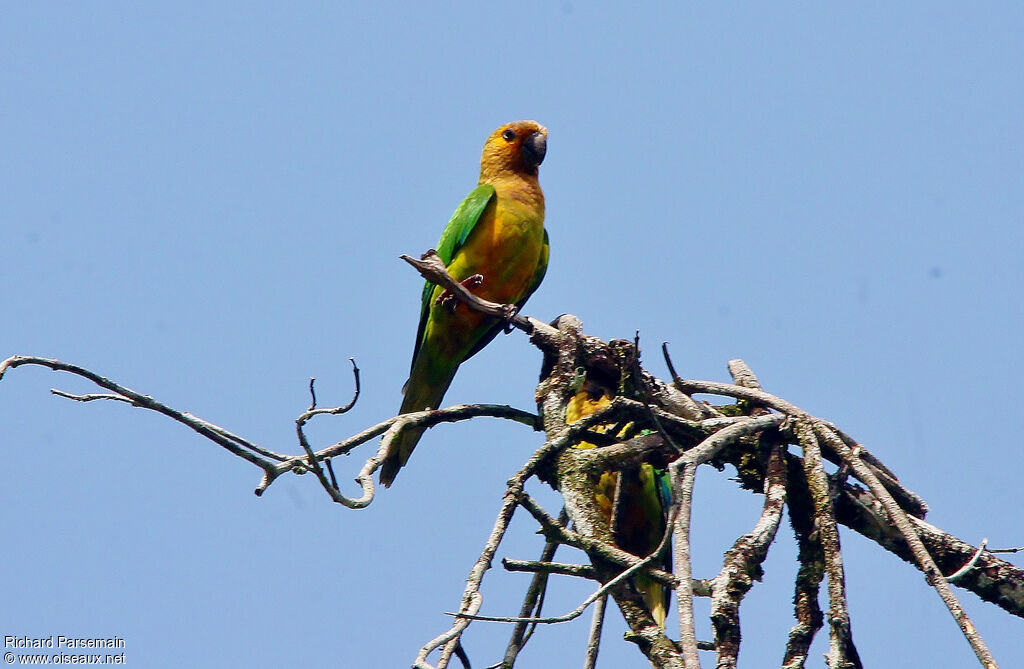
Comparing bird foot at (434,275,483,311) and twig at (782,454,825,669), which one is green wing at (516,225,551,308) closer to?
bird foot at (434,275,483,311)

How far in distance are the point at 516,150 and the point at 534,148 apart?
0.14 metres

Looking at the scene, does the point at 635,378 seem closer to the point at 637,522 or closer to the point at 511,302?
the point at 637,522

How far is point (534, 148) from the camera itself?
7.82m

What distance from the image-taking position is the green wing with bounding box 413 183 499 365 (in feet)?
22.9

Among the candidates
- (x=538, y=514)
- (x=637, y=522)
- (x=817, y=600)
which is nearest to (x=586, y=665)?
(x=538, y=514)

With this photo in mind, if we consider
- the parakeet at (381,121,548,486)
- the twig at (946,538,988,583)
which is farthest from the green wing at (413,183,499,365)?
the twig at (946,538,988,583)

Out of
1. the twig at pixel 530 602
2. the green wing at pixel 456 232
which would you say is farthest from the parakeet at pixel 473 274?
the twig at pixel 530 602

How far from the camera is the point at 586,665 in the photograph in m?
3.45

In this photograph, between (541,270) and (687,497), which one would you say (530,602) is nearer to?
(687,497)

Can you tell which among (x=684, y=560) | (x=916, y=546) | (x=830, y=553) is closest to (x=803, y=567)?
(x=830, y=553)

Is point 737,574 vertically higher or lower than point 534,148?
lower

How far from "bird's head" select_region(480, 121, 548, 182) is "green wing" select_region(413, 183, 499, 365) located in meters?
0.64

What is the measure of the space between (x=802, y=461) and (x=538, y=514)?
990mm

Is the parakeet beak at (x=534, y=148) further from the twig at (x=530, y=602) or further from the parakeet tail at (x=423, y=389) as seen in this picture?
the twig at (x=530, y=602)
